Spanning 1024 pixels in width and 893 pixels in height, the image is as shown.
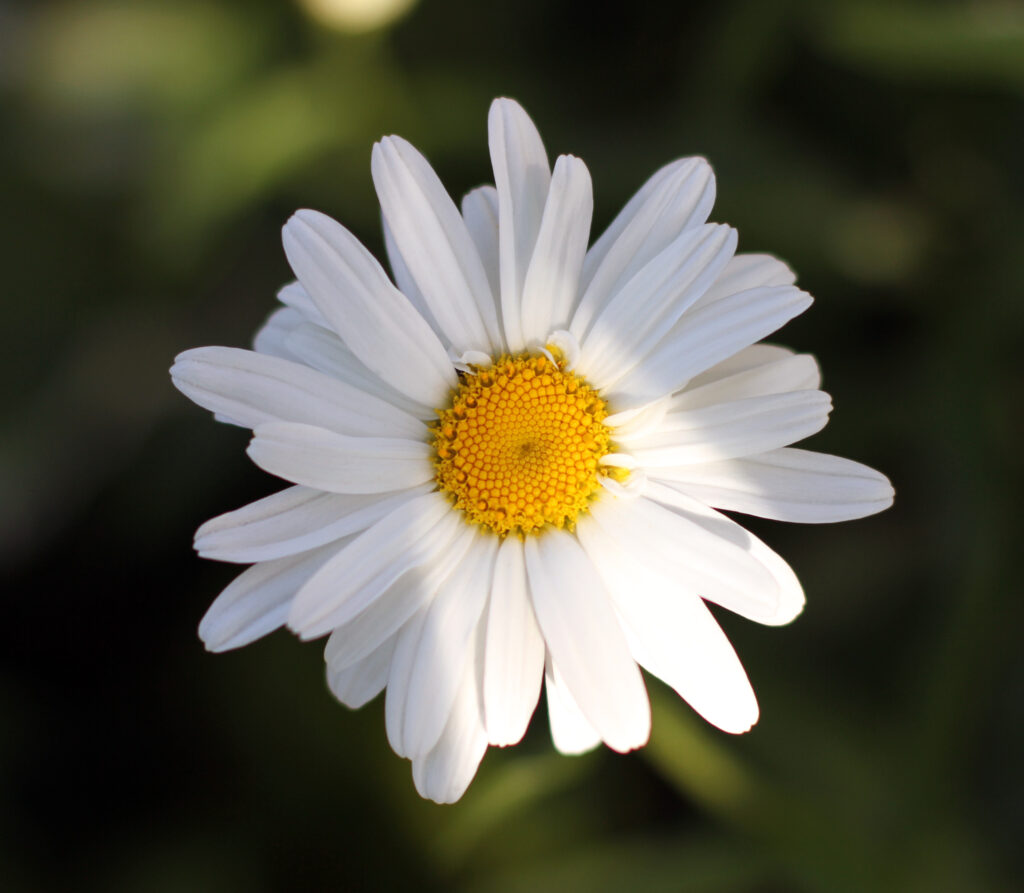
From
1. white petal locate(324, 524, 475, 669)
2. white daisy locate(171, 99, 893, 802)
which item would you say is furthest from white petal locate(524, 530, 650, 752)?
white petal locate(324, 524, 475, 669)

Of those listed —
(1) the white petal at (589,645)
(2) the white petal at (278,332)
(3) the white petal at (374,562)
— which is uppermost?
(2) the white petal at (278,332)

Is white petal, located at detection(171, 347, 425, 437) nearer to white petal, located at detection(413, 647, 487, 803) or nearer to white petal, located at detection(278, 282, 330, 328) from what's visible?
white petal, located at detection(278, 282, 330, 328)

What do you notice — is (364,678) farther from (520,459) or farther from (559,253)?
(559,253)

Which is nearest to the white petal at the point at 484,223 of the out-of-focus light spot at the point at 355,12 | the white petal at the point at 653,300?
the white petal at the point at 653,300

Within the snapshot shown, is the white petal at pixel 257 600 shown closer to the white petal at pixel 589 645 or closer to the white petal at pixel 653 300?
the white petal at pixel 589 645

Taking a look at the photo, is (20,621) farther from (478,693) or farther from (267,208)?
(478,693)

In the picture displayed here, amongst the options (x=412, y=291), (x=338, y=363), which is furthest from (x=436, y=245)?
(x=338, y=363)

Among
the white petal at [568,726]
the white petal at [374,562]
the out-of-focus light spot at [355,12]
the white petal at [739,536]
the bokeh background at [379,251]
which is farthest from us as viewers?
the bokeh background at [379,251]
